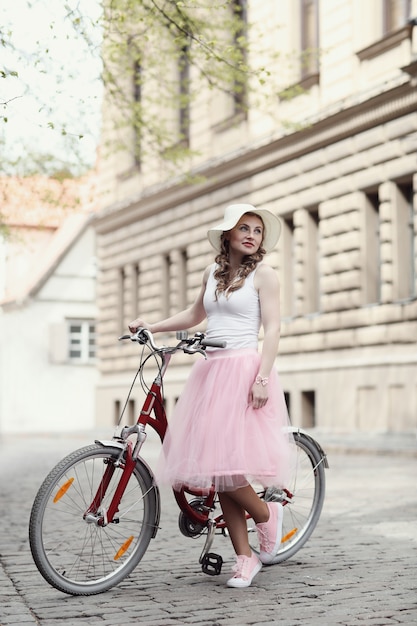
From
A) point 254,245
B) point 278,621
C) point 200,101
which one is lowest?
point 278,621

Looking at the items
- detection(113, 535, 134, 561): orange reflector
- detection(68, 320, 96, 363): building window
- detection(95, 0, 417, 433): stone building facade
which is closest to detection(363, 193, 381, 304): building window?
detection(95, 0, 417, 433): stone building facade

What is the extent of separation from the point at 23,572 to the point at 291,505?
1.44 m

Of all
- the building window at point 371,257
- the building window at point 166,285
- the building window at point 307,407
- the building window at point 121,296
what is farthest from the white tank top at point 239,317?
the building window at point 121,296

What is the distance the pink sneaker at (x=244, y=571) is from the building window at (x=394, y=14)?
15.8m

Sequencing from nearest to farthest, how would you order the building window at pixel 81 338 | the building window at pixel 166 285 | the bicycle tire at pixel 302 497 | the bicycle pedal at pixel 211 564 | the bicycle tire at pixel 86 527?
the bicycle tire at pixel 86 527 → the bicycle pedal at pixel 211 564 → the bicycle tire at pixel 302 497 → the building window at pixel 166 285 → the building window at pixel 81 338

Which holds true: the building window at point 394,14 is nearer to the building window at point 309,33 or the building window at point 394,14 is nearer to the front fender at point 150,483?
the building window at point 309,33

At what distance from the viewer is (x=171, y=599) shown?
5.22 m

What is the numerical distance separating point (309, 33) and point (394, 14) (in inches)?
126

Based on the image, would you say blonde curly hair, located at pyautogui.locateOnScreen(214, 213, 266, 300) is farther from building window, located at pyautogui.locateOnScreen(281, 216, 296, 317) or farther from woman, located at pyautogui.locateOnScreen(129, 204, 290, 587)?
building window, located at pyautogui.locateOnScreen(281, 216, 296, 317)

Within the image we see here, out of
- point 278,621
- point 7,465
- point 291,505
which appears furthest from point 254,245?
point 7,465

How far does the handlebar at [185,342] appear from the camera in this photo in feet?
17.8

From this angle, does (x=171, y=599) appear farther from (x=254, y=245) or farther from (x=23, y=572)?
(x=254, y=245)

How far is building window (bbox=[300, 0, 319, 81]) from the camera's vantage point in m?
22.7

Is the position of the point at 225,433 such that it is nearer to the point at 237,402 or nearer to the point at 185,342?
the point at 237,402
